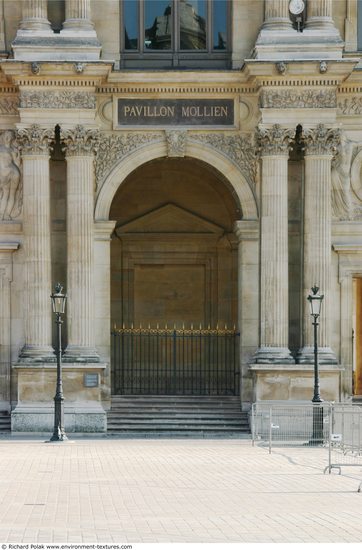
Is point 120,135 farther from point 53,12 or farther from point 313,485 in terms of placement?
point 313,485

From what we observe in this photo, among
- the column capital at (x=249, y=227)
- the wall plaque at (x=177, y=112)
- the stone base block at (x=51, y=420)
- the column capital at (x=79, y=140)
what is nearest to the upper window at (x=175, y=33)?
the wall plaque at (x=177, y=112)

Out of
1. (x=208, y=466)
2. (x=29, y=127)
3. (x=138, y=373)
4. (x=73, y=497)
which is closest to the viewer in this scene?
(x=73, y=497)

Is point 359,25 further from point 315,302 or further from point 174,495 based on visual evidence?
point 174,495

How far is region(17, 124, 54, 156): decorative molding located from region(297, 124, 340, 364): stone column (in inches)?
277

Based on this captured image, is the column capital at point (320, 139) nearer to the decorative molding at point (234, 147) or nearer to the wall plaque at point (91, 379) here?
the decorative molding at point (234, 147)

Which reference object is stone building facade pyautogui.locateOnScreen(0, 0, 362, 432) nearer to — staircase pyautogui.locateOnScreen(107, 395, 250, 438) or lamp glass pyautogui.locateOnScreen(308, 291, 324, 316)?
staircase pyautogui.locateOnScreen(107, 395, 250, 438)

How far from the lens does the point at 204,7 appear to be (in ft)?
145

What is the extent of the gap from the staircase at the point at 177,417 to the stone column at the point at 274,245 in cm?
190

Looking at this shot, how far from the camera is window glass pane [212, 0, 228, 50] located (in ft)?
145

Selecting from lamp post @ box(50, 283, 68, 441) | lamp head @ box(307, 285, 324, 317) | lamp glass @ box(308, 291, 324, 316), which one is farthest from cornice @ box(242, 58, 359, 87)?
lamp post @ box(50, 283, 68, 441)

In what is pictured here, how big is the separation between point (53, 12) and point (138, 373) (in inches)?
460

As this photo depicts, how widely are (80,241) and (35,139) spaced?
9.93ft

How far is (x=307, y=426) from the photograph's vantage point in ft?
121

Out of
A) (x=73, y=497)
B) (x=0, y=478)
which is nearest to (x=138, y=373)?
(x=0, y=478)
